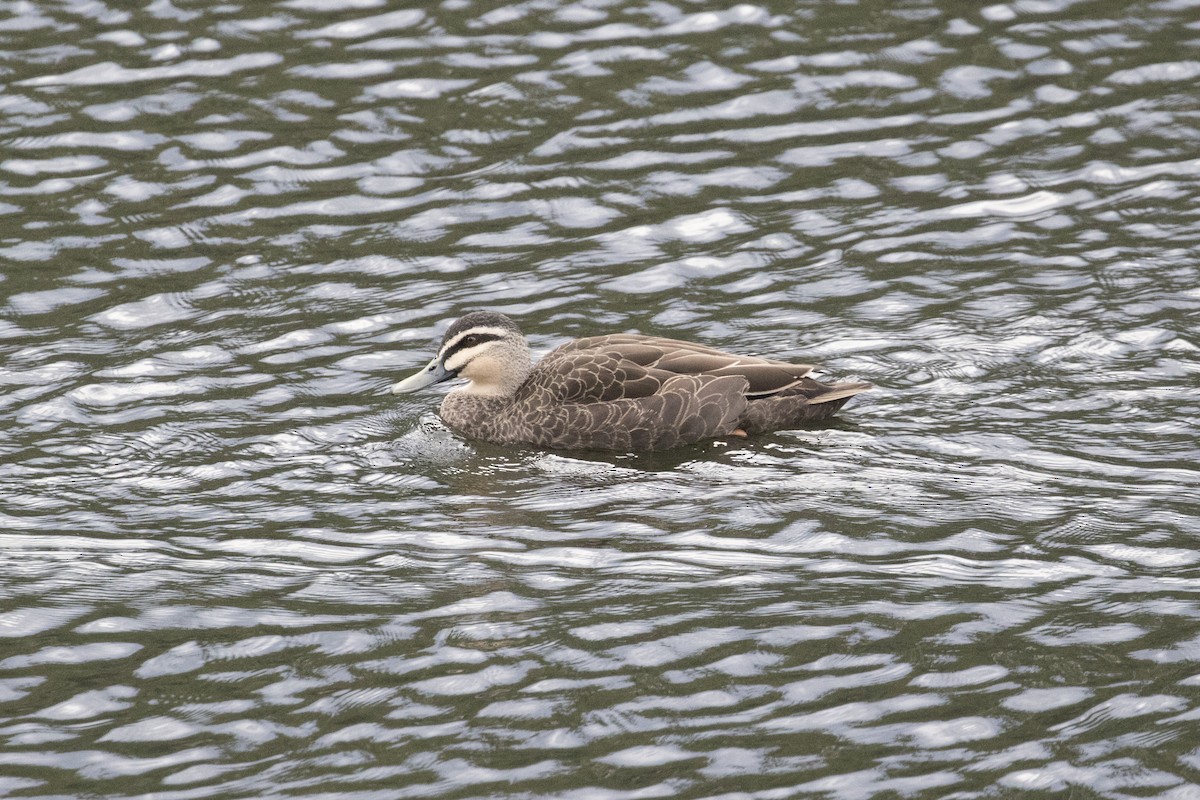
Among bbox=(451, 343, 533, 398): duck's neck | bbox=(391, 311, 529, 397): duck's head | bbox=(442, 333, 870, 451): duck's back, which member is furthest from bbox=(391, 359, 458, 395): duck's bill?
bbox=(442, 333, 870, 451): duck's back

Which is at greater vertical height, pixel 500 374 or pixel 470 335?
pixel 470 335

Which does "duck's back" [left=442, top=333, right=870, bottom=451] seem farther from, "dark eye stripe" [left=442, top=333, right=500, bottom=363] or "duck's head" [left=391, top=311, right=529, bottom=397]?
"dark eye stripe" [left=442, top=333, right=500, bottom=363]

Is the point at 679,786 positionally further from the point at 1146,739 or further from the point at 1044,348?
the point at 1044,348

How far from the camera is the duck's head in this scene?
12.4 m

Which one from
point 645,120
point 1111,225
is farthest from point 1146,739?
point 645,120

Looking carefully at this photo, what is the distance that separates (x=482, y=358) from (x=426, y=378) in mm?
440

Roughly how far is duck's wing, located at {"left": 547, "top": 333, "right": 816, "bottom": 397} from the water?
43cm

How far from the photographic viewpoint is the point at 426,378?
41.1 feet

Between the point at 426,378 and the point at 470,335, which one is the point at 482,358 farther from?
the point at 426,378

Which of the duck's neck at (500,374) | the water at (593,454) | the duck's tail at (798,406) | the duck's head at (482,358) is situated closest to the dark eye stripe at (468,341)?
the duck's head at (482,358)

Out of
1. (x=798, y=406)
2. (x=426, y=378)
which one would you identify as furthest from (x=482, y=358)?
(x=798, y=406)

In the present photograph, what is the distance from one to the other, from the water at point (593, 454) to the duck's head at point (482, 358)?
0.43 m

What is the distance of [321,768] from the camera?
26.0ft

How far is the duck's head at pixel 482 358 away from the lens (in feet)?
40.6
